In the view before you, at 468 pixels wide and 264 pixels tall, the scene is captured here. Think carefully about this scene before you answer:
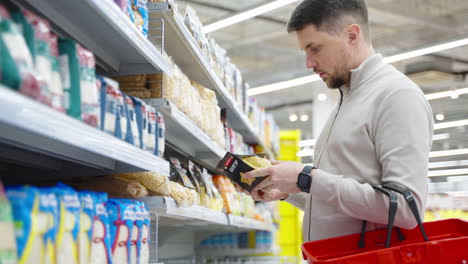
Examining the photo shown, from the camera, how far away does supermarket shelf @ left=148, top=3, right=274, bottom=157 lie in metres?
2.55

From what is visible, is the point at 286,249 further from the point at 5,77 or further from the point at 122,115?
the point at 5,77

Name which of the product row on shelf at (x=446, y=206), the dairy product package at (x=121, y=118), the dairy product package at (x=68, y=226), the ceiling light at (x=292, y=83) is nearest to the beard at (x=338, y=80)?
the dairy product package at (x=121, y=118)

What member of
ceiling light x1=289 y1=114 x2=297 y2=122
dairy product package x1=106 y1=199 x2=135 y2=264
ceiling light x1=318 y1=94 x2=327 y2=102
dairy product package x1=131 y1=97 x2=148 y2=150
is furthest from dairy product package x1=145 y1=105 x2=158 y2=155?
ceiling light x1=289 y1=114 x2=297 y2=122

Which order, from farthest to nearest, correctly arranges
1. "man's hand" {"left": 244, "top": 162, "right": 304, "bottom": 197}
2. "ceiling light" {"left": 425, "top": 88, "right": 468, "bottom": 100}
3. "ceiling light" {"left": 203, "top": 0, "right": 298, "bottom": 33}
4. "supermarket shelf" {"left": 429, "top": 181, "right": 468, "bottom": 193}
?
"ceiling light" {"left": 425, "top": 88, "right": 468, "bottom": 100} < "supermarket shelf" {"left": 429, "top": 181, "right": 468, "bottom": 193} < "ceiling light" {"left": 203, "top": 0, "right": 298, "bottom": 33} < "man's hand" {"left": 244, "top": 162, "right": 304, "bottom": 197}

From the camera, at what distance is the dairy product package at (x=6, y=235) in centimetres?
109

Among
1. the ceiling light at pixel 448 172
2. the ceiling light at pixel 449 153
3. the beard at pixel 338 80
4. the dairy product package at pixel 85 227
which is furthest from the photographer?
the ceiling light at pixel 448 172

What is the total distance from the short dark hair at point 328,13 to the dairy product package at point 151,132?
70 cm

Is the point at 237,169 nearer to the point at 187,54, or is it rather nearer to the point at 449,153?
the point at 187,54

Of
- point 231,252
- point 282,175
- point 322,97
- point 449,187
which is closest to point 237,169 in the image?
point 282,175

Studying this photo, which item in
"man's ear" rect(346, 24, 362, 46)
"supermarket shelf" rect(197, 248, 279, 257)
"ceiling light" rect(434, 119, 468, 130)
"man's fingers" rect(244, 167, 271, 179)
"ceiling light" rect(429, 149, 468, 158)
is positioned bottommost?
"supermarket shelf" rect(197, 248, 279, 257)

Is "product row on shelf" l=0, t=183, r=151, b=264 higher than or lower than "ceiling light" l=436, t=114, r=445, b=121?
lower

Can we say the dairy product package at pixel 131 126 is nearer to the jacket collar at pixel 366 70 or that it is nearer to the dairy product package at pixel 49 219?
the dairy product package at pixel 49 219

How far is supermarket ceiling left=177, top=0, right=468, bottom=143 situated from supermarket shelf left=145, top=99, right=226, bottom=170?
3.56 metres

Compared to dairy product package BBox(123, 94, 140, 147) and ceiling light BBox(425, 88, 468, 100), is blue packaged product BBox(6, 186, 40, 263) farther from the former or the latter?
ceiling light BBox(425, 88, 468, 100)
